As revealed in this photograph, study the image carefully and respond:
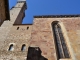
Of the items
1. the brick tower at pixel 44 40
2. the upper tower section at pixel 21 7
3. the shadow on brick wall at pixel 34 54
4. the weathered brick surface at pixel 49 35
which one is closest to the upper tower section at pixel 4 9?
the brick tower at pixel 44 40

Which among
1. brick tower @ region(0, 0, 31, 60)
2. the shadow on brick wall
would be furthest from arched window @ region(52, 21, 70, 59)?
brick tower @ region(0, 0, 31, 60)

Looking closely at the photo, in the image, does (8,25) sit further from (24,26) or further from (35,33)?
(35,33)

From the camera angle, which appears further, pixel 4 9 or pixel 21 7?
pixel 21 7

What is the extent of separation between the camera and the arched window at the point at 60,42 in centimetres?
952

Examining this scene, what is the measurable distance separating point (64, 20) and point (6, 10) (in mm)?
6686

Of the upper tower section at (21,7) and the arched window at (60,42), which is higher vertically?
the upper tower section at (21,7)

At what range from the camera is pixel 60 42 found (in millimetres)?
10625

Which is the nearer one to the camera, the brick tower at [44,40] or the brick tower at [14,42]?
the brick tower at [14,42]

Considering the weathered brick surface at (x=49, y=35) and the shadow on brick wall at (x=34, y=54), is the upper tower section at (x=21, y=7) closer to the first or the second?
the weathered brick surface at (x=49, y=35)

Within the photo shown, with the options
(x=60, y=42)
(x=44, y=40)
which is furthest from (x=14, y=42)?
(x=60, y=42)

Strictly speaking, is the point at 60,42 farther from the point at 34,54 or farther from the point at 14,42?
the point at 14,42

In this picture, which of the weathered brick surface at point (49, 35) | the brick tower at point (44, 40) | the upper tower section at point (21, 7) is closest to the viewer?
the brick tower at point (44, 40)

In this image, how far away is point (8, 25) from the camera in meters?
14.3

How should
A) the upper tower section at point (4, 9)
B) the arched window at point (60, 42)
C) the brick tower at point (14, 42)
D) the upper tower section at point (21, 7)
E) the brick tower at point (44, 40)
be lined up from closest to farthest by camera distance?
the upper tower section at point (4, 9) < the brick tower at point (14, 42) < the brick tower at point (44, 40) < the arched window at point (60, 42) < the upper tower section at point (21, 7)
